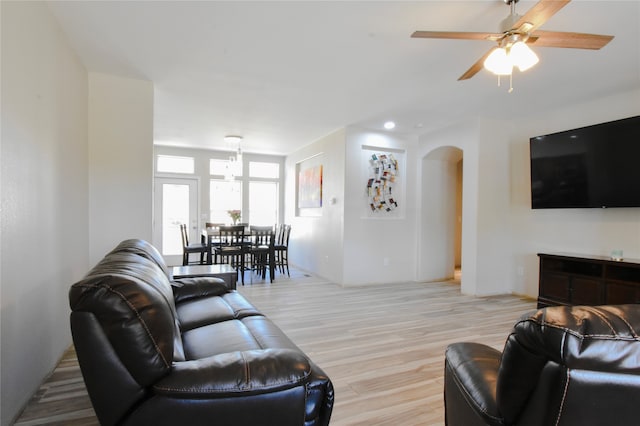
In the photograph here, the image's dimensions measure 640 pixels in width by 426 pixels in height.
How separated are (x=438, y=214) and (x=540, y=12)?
4240 millimetres

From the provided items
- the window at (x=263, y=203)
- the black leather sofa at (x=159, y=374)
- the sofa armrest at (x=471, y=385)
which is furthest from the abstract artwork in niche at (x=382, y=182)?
the black leather sofa at (x=159, y=374)

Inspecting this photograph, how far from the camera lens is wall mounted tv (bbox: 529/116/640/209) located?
11.1 feet

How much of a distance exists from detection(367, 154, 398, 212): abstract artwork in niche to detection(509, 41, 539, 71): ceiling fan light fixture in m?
3.42

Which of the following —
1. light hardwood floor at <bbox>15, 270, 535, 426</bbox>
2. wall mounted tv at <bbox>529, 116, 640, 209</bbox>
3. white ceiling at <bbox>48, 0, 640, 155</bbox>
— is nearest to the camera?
→ light hardwood floor at <bbox>15, 270, 535, 426</bbox>

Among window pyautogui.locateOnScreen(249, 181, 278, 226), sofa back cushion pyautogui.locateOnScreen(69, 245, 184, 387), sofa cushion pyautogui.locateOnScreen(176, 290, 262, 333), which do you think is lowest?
sofa cushion pyautogui.locateOnScreen(176, 290, 262, 333)

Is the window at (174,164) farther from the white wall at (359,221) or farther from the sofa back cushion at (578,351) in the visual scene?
the sofa back cushion at (578,351)

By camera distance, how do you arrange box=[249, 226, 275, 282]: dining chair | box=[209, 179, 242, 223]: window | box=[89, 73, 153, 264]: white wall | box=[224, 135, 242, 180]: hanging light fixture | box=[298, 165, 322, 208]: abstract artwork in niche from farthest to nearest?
box=[209, 179, 242, 223]: window → box=[298, 165, 322, 208]: abstract artwork in niche → box=[224, 135, 242, 180]: hanging light fixture → box=[249, 226, 275, 282]: dining chair → box=[89, 73, 153, 264]: white wall

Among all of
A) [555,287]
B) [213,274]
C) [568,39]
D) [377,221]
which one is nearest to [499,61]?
[568,39]

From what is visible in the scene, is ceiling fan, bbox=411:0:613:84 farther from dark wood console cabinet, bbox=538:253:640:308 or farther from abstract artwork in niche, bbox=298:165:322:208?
abstract artwork in niche, bbox=298:165:322:208

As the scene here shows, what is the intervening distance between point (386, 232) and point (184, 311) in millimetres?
3920

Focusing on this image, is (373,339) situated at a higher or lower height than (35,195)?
lower

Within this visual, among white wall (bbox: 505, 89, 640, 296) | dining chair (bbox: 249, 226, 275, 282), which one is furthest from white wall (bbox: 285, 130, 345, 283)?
white wall (bbox: 505, 89, 640, 296)

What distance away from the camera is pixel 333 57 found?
114 inches

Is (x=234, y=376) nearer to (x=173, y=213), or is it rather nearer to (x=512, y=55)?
(x=512, y=55)
